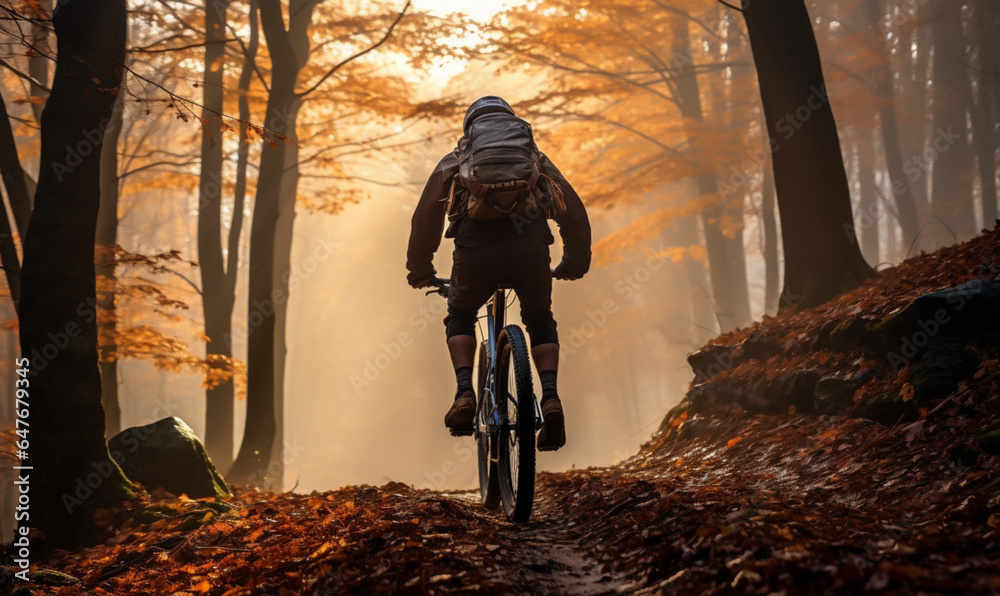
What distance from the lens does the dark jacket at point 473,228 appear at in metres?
3.86

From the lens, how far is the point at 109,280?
8.74m

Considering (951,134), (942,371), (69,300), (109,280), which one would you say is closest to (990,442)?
(942,371)

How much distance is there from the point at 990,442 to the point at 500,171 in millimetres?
2688

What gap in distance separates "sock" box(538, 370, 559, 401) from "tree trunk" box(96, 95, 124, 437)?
617 cm

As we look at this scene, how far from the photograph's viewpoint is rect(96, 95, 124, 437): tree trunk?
28.4 feet

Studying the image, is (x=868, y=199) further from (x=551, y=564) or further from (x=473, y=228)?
(x=551, y=564)

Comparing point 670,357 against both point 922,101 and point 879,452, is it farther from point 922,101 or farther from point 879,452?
point 879,452

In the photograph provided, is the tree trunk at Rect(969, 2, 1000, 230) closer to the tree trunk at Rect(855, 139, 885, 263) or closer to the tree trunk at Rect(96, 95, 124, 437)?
the tree trunk at Rect(855, 139, 885, 263)

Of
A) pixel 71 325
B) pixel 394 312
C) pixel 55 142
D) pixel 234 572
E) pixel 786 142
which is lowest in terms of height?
pixel 234 572

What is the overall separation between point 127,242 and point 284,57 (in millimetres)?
24616

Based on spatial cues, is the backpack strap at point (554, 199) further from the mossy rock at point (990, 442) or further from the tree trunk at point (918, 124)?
the tree trunk at point (918, 124)

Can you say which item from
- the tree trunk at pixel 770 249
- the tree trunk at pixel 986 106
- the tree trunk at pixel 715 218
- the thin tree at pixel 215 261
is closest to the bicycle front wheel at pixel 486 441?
the thin tree at pixel 215 261

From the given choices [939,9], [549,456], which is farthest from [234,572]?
[549,456]

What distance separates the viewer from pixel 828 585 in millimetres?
1958
